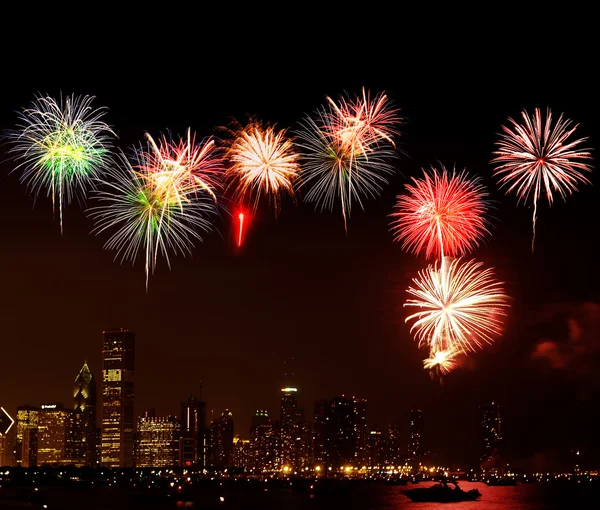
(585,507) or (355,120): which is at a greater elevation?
(355,120)

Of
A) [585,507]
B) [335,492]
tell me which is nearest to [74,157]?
[585,507]

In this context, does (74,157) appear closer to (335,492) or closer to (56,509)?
(56,509)

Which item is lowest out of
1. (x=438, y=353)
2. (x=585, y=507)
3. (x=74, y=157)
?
(x=585, y=507)

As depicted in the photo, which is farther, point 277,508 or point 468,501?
point 468,501

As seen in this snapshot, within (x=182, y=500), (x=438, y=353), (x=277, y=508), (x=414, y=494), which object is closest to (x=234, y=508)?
(x=277, y=508)

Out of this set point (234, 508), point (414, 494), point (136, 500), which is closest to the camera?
point (234, 508)

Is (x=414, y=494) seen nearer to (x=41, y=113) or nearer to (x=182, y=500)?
(x=182, y=500)

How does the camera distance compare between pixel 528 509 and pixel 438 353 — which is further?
pixel 528 509

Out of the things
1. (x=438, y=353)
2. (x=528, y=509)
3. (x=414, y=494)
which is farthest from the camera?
(x=414, y=494)

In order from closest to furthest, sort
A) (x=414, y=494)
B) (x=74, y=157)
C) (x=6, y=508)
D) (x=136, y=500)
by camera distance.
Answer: (x=74, y=157) < (x=6, y=508) < (x=136, y=500) < (x=414, y=494)
